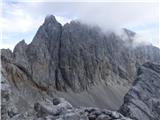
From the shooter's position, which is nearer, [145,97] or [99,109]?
[99,109]

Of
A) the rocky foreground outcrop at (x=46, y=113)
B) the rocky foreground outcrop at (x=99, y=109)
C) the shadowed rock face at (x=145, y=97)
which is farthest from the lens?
the shadowed rock face at (x=145, y=97)

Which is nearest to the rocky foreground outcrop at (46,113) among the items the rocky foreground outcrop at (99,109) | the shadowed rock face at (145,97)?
the rocky foreground outcrop at (99,109)

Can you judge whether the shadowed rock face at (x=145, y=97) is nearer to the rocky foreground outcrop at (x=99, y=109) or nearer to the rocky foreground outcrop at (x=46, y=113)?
the rocky foreground outcrop at (x=99, y=109)

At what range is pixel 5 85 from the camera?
25.4 metres

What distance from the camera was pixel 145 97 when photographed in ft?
338

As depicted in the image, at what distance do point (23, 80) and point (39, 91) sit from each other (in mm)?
8778

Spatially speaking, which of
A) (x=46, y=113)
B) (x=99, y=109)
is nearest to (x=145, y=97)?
(x=99, y=109)

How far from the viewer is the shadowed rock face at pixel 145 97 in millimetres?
90531

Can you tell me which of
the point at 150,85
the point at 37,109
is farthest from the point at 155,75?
the point at 37,109

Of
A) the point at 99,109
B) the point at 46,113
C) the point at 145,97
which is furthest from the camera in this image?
the point at 145,97

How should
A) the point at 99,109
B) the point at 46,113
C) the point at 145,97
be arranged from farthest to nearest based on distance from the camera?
the point at 145,97
the point at 99,109
the point at 46,113

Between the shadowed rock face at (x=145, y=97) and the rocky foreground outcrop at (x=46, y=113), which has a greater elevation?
the rocky foreground outcrop at (x=46, y=113)

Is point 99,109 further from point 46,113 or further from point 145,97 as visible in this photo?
point 145,97

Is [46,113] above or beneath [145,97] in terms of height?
above
